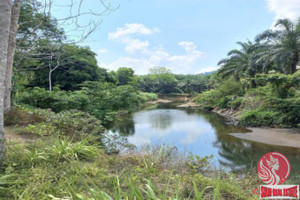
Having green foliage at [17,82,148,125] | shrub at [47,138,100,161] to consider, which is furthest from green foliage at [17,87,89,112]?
shrub at [47,138,100,161]

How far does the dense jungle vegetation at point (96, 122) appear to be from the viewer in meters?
2.20

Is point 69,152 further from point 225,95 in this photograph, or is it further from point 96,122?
point 225,95

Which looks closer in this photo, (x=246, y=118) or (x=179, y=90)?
(x=246, y=118)

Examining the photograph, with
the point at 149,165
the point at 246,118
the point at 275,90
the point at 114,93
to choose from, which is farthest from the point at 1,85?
the point at 275,90

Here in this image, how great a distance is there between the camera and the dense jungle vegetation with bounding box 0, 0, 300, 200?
2.20 metres

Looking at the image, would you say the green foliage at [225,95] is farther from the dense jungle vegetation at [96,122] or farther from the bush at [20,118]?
the bush at [20,118]

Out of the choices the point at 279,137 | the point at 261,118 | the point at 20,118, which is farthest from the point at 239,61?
the point at 20,118

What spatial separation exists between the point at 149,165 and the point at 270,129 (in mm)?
10213

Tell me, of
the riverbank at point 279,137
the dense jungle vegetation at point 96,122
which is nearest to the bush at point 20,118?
the dense jungle vegetation at point 96,122

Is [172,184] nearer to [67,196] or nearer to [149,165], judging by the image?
[149,165]

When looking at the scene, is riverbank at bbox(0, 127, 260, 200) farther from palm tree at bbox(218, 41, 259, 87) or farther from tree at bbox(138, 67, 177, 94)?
tree at bbox(138, 67, 177, 94)

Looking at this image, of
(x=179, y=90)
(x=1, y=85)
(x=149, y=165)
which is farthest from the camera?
(x=179, y=90)

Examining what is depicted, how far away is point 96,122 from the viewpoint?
6043mm

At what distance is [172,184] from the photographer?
2.51 meters
